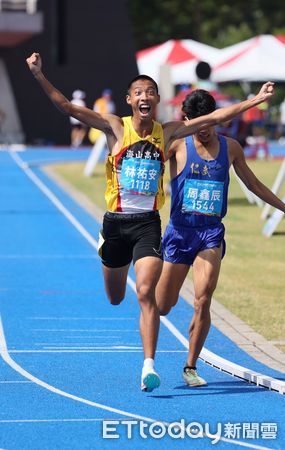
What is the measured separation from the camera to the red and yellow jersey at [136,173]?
9.00m

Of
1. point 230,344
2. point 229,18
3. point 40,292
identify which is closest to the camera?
point 230,344

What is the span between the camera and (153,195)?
9078mm

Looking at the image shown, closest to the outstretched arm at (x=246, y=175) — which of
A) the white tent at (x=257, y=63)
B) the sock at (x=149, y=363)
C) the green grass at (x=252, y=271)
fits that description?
the sock at (x=149, y=363)

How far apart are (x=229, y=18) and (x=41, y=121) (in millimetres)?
37998

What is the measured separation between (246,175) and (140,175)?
882mm

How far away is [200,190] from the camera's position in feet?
30.1

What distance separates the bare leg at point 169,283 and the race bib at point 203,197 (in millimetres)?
437

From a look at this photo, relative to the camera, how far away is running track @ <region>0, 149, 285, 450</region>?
7590mm

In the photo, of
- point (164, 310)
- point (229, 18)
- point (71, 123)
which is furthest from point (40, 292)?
point (229, 18)

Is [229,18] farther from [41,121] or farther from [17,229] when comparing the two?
[17,229]

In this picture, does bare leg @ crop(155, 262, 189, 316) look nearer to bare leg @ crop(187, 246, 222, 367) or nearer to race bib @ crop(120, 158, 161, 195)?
bare leg @ crop(187, 246, 222, 367)

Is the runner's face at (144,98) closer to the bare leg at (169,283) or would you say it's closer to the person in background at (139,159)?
the person in background at (139,159)

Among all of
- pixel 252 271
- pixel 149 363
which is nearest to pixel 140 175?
→ pixel 149 363

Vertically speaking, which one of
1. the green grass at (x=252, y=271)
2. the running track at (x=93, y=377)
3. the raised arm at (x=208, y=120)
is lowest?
the green grass at (x=252, y=271)
